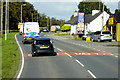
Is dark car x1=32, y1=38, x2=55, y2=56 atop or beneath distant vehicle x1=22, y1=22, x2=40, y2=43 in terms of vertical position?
beneath

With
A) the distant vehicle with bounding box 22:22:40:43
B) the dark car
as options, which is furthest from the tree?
the dark car

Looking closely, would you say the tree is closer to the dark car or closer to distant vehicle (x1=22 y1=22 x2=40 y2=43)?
distant vehicle (x1=22 y1=22 x2=40 y2=43)

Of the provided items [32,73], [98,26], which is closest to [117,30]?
[98,26]

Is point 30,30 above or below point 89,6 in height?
below

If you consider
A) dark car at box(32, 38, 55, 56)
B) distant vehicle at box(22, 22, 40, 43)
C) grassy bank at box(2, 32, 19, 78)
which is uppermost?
distant vehicle at box(22, 22, 40, 43)

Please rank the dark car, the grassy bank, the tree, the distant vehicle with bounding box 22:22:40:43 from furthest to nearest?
the tree, the distant vehicle with bounding box 22:22:40:43, the dark car, the grassy bank

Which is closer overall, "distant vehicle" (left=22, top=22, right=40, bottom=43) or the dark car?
the dark car

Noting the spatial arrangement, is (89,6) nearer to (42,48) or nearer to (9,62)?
(42,48)

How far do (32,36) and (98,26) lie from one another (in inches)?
1594

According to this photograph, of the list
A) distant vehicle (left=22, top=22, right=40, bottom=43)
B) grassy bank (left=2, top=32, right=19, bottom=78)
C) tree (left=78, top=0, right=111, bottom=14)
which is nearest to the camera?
grassy bank (left=2, top=32, right=19, bottom=78)

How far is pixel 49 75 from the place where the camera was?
12719 millimetres

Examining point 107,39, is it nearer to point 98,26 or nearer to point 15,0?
point 98,26

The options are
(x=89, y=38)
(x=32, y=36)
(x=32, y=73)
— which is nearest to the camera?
(x=32, y=73)

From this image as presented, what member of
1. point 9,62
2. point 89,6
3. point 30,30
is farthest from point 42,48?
point 89,6
